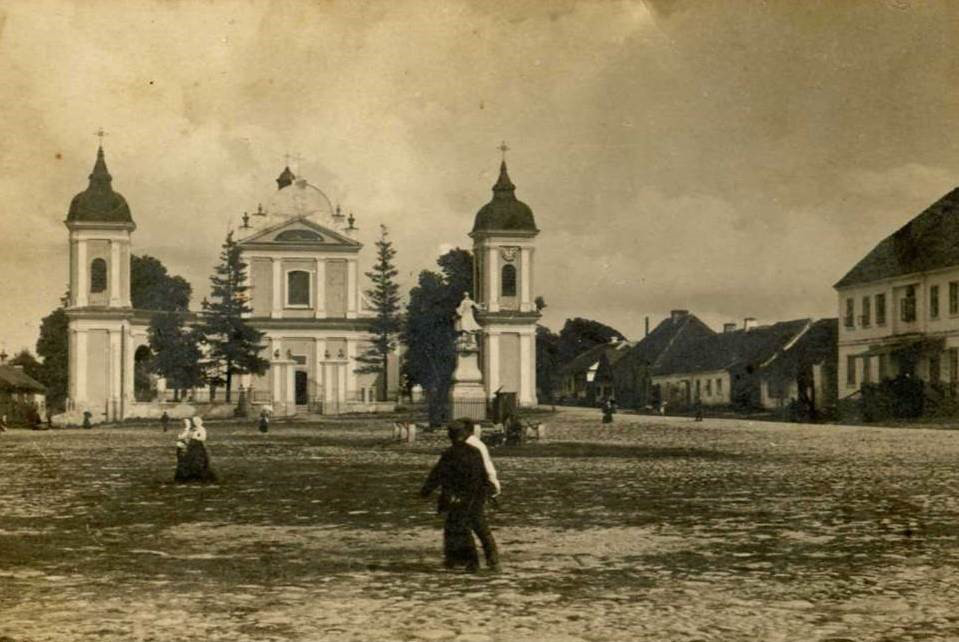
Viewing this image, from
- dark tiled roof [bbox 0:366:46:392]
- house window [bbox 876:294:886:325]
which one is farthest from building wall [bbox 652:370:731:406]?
dark tiled roof [bbox 0:366:46:392]

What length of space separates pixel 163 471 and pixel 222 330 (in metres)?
38.7

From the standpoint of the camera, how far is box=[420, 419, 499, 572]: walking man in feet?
29.5

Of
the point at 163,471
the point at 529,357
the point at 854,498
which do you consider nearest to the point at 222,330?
Answer: the point at 529,357

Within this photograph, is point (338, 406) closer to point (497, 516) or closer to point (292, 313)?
point (292, 313)

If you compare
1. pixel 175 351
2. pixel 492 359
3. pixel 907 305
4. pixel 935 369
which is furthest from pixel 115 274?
pixel 935 369

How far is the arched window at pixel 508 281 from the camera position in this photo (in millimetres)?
64750

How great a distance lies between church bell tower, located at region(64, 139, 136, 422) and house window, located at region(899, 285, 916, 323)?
3375 cm

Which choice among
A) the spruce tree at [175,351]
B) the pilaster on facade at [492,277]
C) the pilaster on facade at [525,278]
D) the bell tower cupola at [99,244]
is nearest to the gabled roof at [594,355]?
the pilaster on facade at [525,278]

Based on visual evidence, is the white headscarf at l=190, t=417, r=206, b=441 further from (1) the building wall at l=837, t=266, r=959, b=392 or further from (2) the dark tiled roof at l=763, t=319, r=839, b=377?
(2) the dark tiled roof at l=763, t=319, r=839, b=377

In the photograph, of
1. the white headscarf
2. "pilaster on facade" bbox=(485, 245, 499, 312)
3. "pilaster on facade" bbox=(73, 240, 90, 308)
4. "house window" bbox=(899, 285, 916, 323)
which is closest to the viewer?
the white headscarf

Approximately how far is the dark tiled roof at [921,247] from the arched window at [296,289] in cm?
3139

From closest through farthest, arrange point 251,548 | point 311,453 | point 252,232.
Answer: point 251,548 < point 311,453 < point 252,232

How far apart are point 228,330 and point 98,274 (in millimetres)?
6679

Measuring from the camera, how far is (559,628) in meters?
6.99
